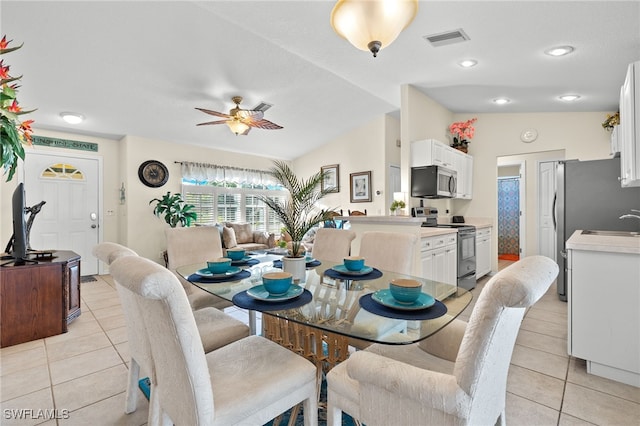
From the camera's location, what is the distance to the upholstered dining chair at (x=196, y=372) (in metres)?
0.89

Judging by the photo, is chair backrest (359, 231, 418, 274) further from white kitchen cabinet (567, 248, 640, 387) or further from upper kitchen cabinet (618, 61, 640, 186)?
upper kitchen cabinet (618, 61, 640, 186)

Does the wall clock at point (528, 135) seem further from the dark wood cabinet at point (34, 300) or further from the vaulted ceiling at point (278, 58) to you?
the dark wood cabinet at point (34, 300)

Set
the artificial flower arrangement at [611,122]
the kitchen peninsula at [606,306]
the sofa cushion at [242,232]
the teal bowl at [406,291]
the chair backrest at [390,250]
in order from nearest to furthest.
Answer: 1. the teal bowl at [406,291]
2. the kitchen peninsula at [606,306]
3. the chair backrest at [390,250]
4. the artificial flower arrangement at [611,122]
5. the sofa cushion at [242,232]

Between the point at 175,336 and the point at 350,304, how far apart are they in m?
0.78

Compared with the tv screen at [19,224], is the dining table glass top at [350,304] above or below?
below

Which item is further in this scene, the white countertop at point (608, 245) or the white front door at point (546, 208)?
the white front door at point (546, 208)

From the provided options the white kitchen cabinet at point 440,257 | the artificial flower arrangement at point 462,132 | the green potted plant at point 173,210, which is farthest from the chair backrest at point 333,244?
the green potted plant at point 173,210

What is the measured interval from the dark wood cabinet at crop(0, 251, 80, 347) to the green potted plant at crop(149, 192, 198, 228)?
2499 mm

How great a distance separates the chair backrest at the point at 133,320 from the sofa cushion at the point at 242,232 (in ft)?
15.5

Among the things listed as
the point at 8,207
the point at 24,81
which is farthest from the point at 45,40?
the point at 8,207

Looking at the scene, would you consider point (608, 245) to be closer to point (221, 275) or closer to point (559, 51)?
point (559, 51)

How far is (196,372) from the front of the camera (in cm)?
94

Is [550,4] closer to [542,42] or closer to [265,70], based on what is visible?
[542,42]

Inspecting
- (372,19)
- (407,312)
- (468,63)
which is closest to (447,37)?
(468,63)
